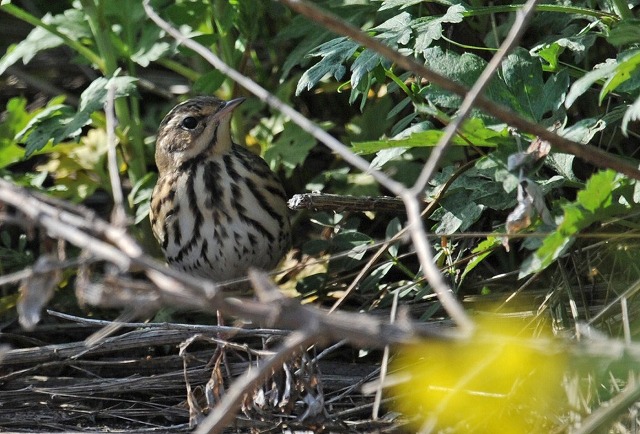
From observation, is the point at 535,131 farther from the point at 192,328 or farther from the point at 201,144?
the point at 201,144

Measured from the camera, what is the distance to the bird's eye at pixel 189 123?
4.25 m

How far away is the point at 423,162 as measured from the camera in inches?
174

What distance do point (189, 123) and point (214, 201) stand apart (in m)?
0.39

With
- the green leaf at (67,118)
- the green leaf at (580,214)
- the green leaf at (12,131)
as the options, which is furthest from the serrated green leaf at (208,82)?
the green leaf at (580,214)

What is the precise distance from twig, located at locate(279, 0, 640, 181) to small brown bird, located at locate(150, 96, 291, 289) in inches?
65.4

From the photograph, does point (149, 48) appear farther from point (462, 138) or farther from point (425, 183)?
point (425, 183)

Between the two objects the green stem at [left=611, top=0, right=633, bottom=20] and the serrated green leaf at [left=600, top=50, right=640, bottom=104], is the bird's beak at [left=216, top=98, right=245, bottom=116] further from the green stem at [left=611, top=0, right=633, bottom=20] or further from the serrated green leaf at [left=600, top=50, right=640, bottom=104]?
the serrated green leaf at [left=600, top=50, right=640, bottom=104]

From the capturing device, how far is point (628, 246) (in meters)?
3.41

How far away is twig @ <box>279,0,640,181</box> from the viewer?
234cm

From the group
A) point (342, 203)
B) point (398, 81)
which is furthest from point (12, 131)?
point (398, 81)

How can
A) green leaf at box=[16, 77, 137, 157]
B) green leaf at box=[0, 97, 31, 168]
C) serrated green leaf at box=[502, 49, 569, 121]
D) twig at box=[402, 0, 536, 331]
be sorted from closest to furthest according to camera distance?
1. twig at box=[402, 0, 536, 331]
2. serrated green leaf at box=[502, 49, 569, 121]
3. green leaf at box=[16, 77, 137, 157]
4. green leaf at box=[0, 97, 31, 168]

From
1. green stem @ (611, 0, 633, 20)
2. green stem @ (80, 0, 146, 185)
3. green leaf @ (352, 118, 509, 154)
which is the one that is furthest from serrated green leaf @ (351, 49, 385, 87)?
green stem @ (80, 0, 146, 185)

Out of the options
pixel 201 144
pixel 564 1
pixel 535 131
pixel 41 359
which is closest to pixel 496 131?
pixel 535 131

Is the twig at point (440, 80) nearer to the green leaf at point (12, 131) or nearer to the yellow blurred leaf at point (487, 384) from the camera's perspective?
the yellow blurred leaf at point (487, 384)
